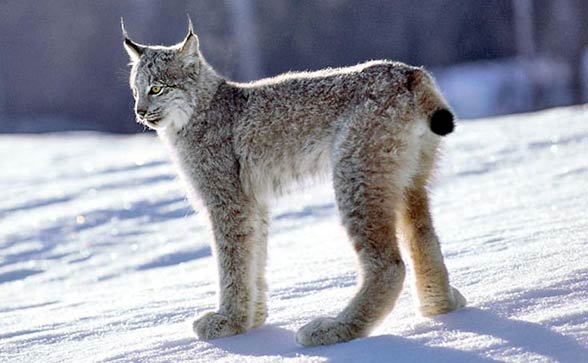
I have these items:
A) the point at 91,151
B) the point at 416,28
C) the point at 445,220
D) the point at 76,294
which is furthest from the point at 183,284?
the point at 416,28

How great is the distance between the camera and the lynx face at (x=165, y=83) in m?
4.63

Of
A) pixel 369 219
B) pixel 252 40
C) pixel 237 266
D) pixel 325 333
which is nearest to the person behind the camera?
pixel 325 333

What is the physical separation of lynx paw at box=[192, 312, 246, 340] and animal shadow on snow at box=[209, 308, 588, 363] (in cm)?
11

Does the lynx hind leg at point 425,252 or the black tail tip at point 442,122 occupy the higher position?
the black tail tip at point 442,122

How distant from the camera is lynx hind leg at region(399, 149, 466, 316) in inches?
159

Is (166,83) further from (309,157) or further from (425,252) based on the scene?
(425,252)

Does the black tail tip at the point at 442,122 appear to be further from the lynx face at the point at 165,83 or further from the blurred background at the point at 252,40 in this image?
the blurred background at the point at 252,40

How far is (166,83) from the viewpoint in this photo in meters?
4.67

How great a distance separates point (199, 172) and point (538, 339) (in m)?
1.75

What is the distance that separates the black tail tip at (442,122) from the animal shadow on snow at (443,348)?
66cm

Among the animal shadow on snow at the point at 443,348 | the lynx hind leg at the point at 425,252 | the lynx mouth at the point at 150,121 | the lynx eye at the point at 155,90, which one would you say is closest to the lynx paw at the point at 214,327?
the animal shadow on snow at the point at 443,348

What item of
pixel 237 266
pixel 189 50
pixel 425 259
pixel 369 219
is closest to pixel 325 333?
pixel 369 219

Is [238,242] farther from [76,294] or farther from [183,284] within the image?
[76,294]

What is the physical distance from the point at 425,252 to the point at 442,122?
0.56 m
